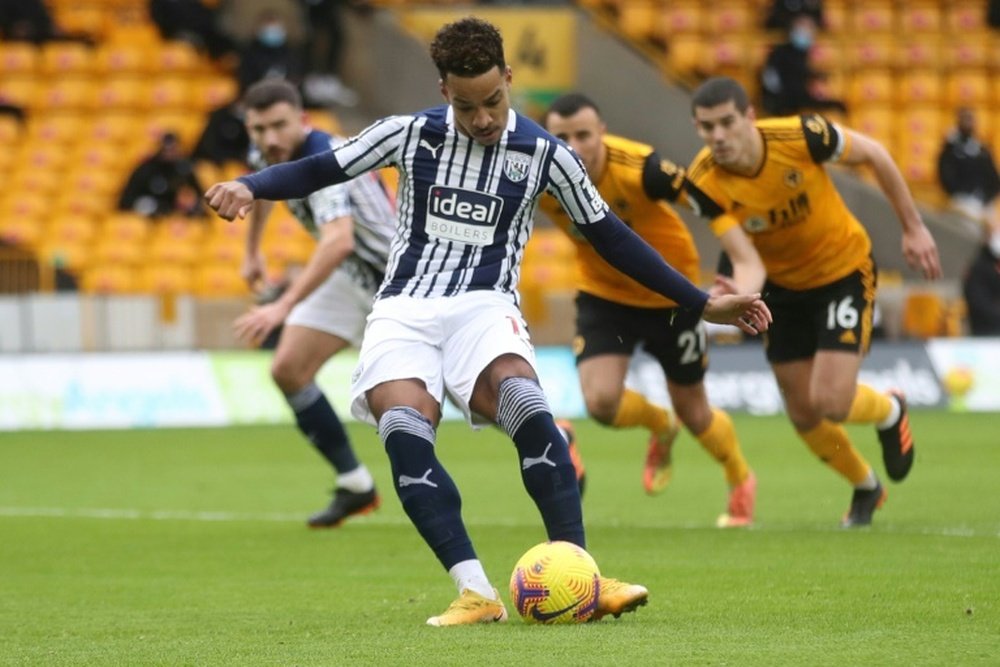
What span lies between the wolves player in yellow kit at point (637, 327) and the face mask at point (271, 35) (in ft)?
49.1

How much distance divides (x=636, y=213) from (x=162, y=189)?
1429 cm

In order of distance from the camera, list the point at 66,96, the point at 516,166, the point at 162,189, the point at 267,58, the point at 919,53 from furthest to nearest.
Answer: the point at 919,53, the point at 66,96, the point at 267,58, the point at 162,189, the point at 516,166

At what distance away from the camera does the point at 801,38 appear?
81.8 feet

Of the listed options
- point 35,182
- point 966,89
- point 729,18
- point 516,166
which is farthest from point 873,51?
point 516,166

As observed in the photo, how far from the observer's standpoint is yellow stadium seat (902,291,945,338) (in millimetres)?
22031

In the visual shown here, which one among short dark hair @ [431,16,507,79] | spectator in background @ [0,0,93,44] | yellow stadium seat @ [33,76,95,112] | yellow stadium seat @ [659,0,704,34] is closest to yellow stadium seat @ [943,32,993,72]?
yellow stadium seat @ [659,0,704,34]

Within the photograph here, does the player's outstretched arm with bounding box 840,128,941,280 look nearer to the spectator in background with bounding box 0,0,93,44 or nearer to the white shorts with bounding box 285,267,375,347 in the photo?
the white shorts with bounding box 285,267,375,347

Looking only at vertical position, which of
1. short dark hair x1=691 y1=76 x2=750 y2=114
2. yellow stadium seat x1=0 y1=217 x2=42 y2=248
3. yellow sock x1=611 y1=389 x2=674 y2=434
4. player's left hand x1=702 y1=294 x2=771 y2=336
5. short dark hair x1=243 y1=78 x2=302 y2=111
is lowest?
yellow stadium seat x1=0 y1=217 x2=42 y2=248

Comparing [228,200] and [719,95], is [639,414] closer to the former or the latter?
[719,95]

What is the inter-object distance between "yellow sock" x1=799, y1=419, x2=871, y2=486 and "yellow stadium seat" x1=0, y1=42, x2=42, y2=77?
60.3 ft

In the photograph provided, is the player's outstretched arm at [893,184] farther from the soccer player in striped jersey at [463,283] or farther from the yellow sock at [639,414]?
the soccer player in striped jersey at [463,283]

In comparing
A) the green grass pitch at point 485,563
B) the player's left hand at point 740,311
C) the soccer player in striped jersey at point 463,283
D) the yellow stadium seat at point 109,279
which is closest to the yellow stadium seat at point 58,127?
the yellow stadium seat at point 109,279

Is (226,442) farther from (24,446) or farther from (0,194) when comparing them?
(0,194)

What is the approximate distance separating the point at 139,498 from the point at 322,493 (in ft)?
3.95
